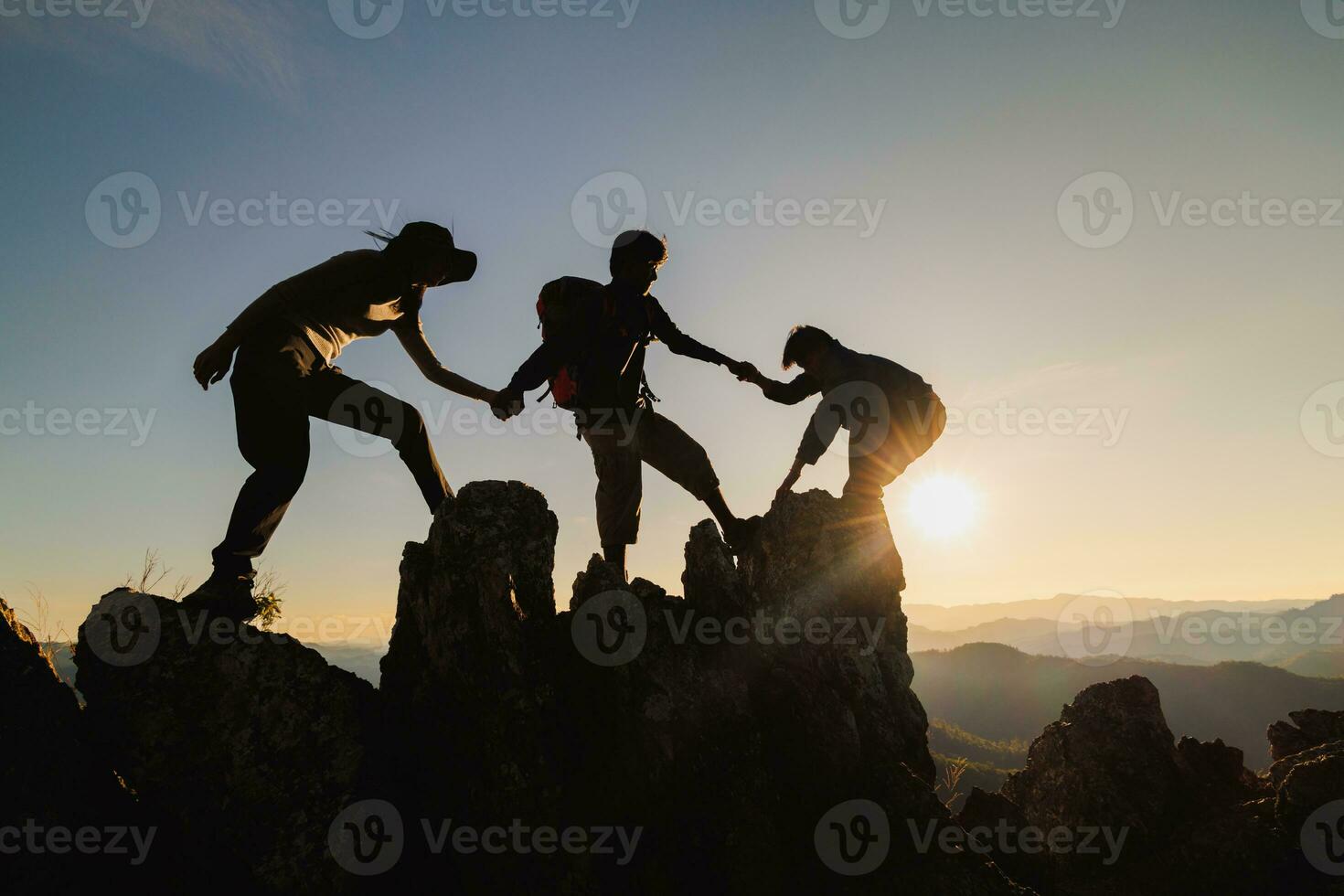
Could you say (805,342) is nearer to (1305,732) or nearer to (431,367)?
(431,367)

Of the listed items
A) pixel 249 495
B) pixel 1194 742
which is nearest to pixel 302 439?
pixel 249 495

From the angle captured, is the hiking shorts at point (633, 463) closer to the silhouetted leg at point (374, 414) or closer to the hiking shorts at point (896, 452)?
the hiking shorts at point (896, 452)

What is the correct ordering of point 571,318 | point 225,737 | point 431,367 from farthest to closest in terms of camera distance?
point 571,318
point 431,367
point 225,737

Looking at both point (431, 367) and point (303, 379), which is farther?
point (431, 367)

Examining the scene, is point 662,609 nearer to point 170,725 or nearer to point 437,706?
point 437,706

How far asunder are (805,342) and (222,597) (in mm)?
7539

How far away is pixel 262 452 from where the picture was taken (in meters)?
5.43

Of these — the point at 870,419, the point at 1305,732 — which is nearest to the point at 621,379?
the point at 870,419

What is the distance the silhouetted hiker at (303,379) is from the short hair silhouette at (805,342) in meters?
4.77

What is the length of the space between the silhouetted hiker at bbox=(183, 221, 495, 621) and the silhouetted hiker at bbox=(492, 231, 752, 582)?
1511 mm

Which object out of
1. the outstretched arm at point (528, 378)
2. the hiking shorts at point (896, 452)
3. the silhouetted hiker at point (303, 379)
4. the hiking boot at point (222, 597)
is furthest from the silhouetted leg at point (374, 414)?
the hiking shorts at point (896, 452)

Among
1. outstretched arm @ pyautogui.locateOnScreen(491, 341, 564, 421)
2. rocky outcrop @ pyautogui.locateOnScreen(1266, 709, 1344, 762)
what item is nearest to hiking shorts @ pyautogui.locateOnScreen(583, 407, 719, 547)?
outstretched arm @ pyautogui.locateOnScreen(491, 341, 564, 421)

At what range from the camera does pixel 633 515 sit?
8.20 metres

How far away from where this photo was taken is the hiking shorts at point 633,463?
7984 mm
